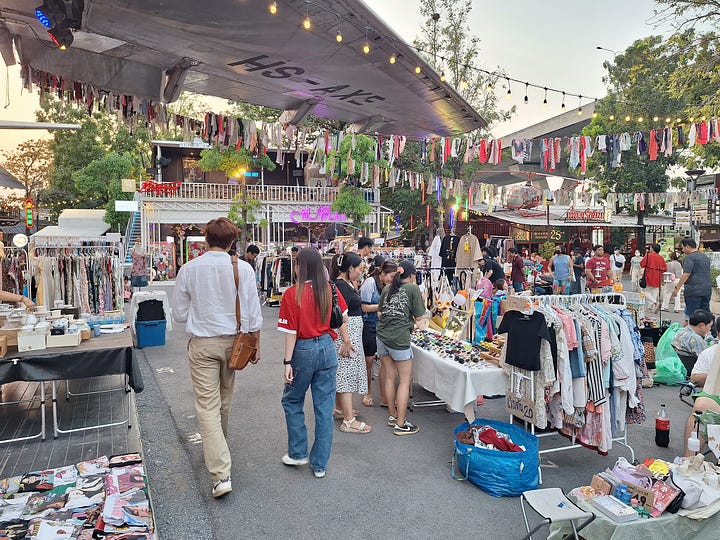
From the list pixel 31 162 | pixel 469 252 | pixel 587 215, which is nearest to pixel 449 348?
pixel 469 252

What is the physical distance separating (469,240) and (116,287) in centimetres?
675

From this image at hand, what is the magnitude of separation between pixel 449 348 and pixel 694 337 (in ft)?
9.06

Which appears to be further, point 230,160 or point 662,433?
point 230,160

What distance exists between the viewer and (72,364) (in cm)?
446

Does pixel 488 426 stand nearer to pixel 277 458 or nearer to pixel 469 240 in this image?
pixel 277 458

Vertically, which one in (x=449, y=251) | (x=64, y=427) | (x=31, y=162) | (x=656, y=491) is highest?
(x=31, y=162)

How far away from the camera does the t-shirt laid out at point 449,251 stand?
1108 cm

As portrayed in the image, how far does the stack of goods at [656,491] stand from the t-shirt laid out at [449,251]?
800 cm

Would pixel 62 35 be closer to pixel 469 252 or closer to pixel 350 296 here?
pixel 350 296

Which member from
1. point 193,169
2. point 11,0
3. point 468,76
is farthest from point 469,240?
point 193,169

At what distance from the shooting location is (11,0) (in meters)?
4.15

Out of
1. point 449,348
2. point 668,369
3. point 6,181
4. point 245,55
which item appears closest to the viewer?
point 449,348

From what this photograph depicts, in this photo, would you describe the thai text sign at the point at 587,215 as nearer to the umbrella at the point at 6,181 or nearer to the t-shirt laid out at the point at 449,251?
the t-shirt laid out at the point at 449,251

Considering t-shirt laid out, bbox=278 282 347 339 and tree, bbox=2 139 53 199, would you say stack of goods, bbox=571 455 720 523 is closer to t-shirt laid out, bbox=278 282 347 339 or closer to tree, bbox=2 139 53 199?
t-shirt laid out, bbox=278 282 347 339
